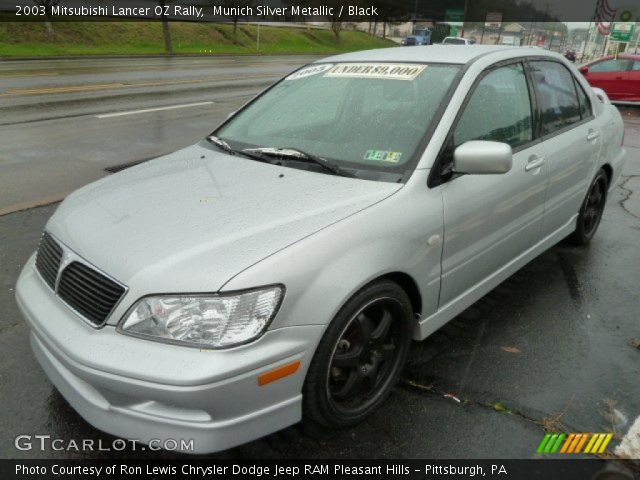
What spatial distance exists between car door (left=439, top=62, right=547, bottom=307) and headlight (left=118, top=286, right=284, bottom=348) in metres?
1.15

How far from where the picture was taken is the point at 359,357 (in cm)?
243

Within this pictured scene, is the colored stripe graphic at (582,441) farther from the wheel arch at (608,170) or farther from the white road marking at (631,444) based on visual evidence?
the wheel arch at (608,170)

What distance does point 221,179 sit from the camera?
9.02 ft

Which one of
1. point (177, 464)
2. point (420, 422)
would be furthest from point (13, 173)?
point (420, 422)

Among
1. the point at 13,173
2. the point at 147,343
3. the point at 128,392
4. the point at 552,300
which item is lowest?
the point at 13,173

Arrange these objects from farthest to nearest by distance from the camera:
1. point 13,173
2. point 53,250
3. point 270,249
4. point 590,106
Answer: point 13,173
point 590,106
point 53,250
point 270,249

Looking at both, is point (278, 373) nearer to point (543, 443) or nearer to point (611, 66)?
point (543, 443)

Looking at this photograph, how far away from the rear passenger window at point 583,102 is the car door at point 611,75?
12.6 metres

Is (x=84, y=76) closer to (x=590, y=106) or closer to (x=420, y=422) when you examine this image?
(x=590, y=106)

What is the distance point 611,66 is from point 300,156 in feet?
51.6

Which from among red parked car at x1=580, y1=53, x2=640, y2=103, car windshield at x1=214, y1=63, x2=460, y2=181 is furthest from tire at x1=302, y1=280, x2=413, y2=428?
red parked car at x1=580, y1=53, x2=640, y2=103

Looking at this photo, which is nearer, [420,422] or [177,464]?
[177,464]

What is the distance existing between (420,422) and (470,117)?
1.66 metres

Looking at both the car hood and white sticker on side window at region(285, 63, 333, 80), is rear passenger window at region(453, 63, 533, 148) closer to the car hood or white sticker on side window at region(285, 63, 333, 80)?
the car hood
